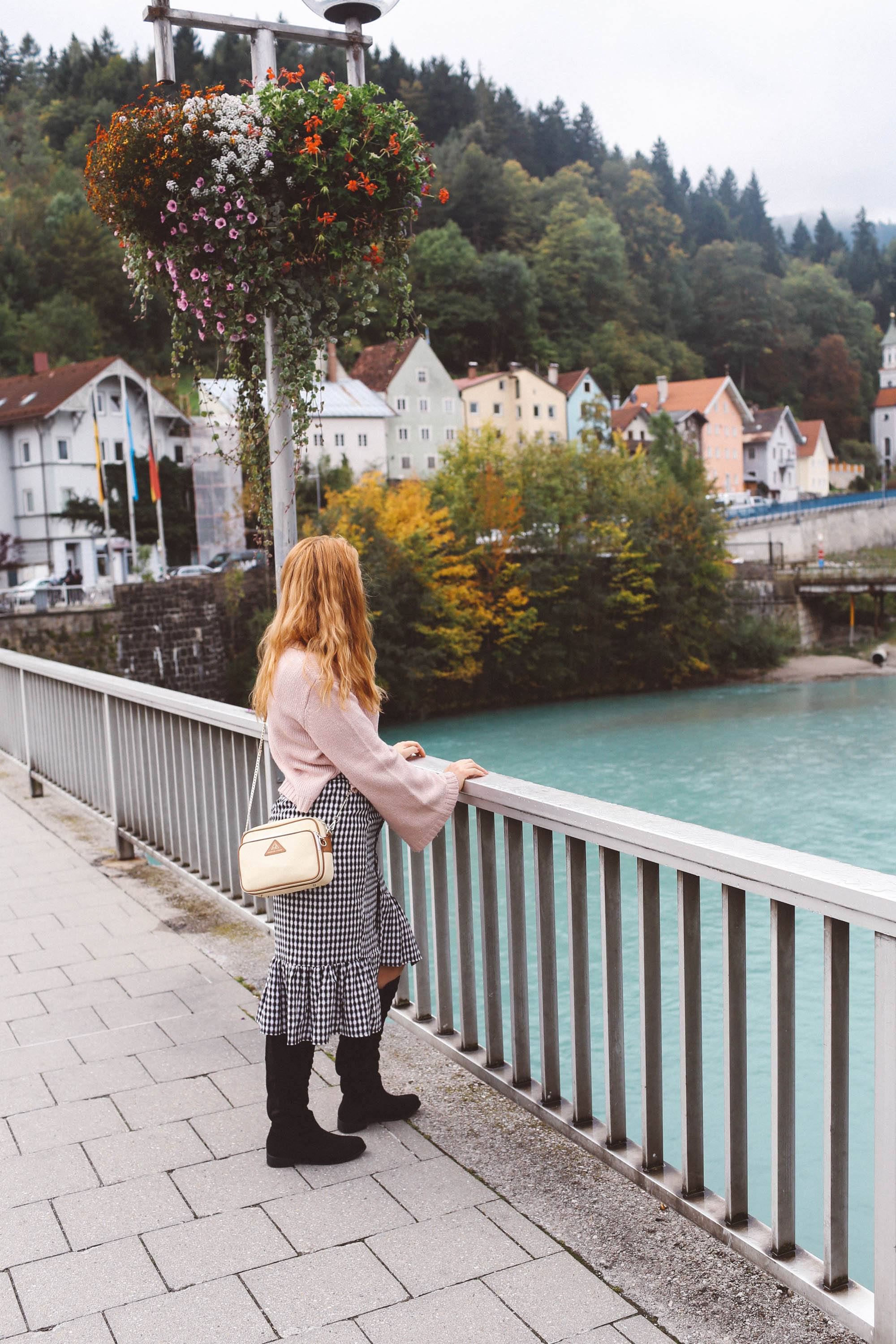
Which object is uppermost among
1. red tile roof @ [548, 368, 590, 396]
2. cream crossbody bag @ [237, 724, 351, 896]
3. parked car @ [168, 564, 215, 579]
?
red tile roof @ [548, 368, 590, 396]

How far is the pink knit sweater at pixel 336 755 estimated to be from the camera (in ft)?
10.2

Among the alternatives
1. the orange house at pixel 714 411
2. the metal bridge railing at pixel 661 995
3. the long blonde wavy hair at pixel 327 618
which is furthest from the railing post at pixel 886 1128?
the orange house at pixel 714 411

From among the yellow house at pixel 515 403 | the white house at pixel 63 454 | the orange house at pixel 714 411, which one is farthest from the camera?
the orange house at pixel 714 411

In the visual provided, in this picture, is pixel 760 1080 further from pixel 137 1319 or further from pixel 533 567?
pixel 533 567

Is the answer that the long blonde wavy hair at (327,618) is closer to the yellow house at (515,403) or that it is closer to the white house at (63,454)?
the white house at (63,454)

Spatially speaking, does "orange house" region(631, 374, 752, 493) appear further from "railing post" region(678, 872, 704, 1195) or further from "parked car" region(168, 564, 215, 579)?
"railing post" region(678, 872, 704, 1195)

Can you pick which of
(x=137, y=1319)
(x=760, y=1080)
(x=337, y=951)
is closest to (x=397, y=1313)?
(x=137, y=1319)

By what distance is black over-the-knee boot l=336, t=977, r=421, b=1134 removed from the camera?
3359 millimetres

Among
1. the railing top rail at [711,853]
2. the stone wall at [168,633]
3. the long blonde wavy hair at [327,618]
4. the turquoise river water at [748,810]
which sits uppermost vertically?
the long blonde wavy hair at [327,618]

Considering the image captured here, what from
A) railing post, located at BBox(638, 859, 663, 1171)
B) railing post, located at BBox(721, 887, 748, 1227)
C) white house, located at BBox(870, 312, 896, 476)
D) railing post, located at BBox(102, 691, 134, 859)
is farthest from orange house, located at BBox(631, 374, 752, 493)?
railing post, located at BBox(721, 887, 748, 1227)

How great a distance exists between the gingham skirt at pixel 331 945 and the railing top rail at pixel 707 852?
0.40 m

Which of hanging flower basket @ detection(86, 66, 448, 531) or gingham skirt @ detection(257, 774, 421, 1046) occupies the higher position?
hanging flower basket @ detection(86, 66, 448, 531)

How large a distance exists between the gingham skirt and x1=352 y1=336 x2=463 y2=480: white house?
61756 mm

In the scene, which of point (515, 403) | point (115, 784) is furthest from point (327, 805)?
point (515, 403)
